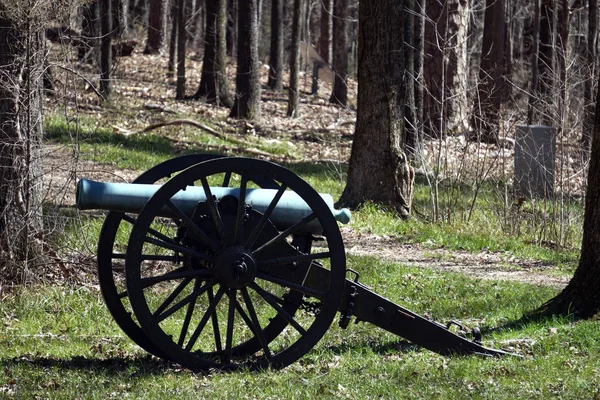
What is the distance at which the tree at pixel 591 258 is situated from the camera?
7477mm

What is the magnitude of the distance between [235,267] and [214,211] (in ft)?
1.27

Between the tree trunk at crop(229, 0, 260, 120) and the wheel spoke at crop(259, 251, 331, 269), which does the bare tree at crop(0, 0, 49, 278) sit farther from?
the tree trunk at crop(229, 0, 260, 120)

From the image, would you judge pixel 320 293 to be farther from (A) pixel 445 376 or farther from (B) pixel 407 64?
(B) pixel 407 64

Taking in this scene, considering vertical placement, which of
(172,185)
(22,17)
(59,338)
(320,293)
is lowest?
(59,338)

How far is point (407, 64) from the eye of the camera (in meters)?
18.1

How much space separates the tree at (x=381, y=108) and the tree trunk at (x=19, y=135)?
611 centimetres

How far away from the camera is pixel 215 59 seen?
2627cm

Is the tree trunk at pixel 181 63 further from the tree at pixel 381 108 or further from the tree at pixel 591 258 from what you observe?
the tree at pixel 591 258

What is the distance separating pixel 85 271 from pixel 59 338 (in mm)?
1610

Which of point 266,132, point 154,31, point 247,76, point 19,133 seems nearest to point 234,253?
point 19,133

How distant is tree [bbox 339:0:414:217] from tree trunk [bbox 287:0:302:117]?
42.1 feet

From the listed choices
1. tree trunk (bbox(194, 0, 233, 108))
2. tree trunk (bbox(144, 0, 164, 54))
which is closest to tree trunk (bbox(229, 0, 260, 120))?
tree trunk (bbox(194, 0, 233, 108))

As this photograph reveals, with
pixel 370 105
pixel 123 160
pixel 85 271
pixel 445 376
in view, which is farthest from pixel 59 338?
pixel 123 160

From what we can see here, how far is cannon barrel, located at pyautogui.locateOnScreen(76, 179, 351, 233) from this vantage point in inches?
240
